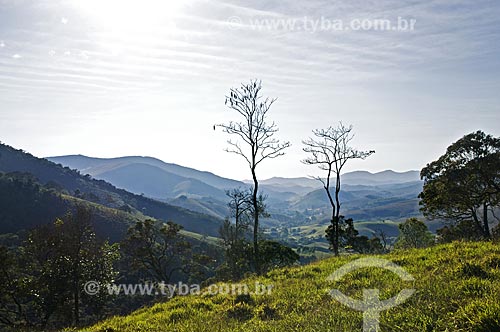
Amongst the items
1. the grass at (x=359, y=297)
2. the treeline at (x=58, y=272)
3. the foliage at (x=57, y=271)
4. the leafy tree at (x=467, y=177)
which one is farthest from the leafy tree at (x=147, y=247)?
the grass at (x=359, y=297)

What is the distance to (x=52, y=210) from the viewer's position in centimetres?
16250

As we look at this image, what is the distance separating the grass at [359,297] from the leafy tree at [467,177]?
1968 cm

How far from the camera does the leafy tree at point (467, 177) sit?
1160 inches

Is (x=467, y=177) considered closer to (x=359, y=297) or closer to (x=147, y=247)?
(x=359, y=297)

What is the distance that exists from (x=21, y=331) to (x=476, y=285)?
15.0 m

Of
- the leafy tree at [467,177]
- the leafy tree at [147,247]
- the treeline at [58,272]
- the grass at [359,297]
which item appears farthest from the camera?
the leafy tree at [147,247]

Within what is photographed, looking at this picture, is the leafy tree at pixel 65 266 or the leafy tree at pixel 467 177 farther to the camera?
the leafy tree at pixel 467 177

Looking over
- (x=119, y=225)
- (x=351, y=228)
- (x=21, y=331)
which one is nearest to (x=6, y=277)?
(x=21, y=331)

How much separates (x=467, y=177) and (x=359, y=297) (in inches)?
1086

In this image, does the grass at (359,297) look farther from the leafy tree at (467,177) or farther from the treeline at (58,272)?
the leafy tree at (467,177)

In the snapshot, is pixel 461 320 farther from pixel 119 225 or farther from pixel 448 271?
pixel 119 225

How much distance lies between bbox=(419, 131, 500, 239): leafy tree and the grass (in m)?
19.7

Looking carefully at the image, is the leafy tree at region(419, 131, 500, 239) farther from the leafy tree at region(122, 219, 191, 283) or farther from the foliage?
the foliage

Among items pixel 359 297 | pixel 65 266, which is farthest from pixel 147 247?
pixel 359 297
